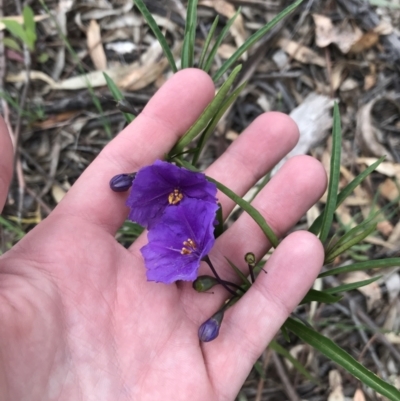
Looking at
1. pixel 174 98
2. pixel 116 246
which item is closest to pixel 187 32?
pixel 174 98

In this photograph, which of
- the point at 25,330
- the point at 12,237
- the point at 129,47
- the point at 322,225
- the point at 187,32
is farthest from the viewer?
the point at 129,47

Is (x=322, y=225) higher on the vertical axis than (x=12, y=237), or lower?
higher

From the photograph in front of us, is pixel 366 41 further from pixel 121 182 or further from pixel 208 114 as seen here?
pixel 121 182

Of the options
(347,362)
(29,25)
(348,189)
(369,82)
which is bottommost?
(347,362)

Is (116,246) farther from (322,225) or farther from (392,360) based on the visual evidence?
(392,360)

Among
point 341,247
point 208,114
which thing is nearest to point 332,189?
point 341,247

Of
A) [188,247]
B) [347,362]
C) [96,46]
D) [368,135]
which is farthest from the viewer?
[96,46]

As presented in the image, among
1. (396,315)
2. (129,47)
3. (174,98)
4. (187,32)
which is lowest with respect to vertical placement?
(396,315)
